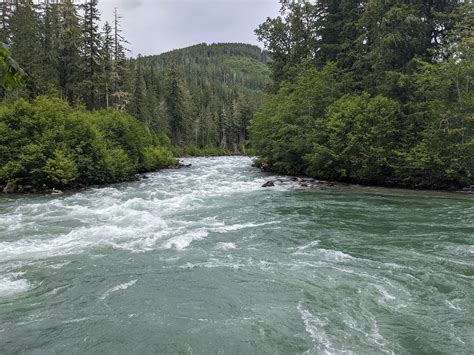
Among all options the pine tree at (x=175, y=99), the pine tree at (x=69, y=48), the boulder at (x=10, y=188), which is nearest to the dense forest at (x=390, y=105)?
the boulder at (x=10, y=188)

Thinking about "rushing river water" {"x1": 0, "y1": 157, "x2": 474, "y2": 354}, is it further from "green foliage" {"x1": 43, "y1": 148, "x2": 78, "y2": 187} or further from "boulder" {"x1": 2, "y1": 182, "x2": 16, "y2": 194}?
"green foliage" {"x1": 43, "y1": 148, "x2": 78, "y2": 187}

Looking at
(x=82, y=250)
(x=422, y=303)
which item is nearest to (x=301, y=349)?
(x=422, y=303)

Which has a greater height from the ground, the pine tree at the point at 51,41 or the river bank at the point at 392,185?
the pine tree at the point at 51,41

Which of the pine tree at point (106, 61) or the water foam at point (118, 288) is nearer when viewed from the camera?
the water foam at point (118, 288)

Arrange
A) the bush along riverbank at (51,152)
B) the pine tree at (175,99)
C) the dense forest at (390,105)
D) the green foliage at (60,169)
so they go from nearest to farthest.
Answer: the dense forest at (390,105) < the green foliage at (60,169) < the bush along riverbank at (51,152) < the pine tree at (175,99)

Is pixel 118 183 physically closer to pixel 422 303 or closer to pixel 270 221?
pixel 270 221

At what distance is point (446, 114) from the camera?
20.8m

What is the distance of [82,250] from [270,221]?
22.7 ft

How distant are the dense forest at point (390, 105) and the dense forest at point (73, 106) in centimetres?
1438

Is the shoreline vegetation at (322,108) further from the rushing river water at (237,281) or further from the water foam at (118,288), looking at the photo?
the water foam at (118,288)

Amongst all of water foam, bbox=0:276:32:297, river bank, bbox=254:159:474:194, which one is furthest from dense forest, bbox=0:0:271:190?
river bank, bbox=254:159:474:194

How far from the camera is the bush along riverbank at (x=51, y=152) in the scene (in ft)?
72.3

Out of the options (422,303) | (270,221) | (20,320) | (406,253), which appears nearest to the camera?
(20,320)

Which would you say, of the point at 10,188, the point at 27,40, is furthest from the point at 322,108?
the point at 27,40
